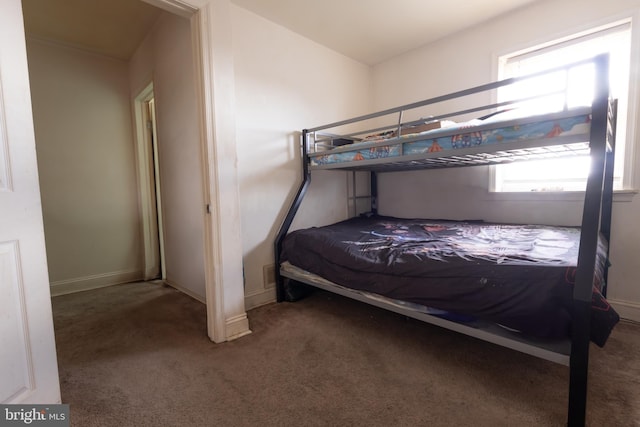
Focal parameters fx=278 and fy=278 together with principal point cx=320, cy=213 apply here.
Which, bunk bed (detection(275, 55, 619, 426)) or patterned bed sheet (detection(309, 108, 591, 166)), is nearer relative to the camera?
bunk bed (detection(275, 55, 619, 426))

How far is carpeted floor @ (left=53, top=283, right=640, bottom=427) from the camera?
1.11 metres

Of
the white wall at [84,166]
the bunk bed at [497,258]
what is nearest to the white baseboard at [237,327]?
the bunk bed at [497,258]

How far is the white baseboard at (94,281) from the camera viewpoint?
104 inches

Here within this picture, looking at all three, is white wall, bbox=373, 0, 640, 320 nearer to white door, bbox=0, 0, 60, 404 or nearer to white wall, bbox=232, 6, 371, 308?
white wall, bbox=232, 6, 371, 308

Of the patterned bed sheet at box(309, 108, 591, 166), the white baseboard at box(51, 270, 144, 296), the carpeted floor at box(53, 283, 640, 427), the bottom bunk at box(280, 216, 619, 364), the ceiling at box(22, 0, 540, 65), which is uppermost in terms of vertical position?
the ceiling at box(22, 0, 540, 65)

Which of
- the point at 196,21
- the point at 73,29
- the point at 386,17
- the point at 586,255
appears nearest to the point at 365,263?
the point at 586,255

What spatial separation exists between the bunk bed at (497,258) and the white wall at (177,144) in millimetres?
778

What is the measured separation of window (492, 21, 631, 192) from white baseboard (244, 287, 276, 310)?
82.8 inches

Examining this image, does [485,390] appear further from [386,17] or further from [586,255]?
[386,17]

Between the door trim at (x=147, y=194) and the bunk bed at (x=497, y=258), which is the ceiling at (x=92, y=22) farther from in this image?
the bunk bed at (x=497, y=258)

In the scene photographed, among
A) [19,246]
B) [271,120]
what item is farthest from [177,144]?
[19,246]

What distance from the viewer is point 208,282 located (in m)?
1.72

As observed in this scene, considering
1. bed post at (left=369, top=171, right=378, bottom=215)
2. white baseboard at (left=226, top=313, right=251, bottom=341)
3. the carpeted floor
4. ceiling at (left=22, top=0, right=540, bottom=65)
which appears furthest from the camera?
bed post at (left=369, top=171, right=378, bottom=215)

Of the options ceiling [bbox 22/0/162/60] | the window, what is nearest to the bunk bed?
the window
